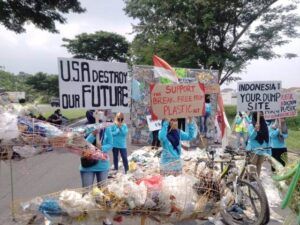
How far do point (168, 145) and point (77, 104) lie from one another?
203 centimetres

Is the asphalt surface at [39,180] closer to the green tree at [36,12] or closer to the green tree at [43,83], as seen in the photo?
the green tree at [36,12]

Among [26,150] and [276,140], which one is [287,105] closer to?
[276,140]

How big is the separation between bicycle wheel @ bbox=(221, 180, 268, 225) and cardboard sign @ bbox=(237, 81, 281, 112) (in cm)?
314

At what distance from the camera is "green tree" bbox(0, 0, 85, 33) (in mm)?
20656

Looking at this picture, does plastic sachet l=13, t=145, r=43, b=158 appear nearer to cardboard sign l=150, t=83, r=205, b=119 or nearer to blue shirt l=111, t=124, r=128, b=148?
cardboard sign l=150, t=83, r=205, b=119

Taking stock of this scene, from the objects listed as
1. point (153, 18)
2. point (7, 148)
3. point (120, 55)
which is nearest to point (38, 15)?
point (153, 18)

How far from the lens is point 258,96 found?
385 inches

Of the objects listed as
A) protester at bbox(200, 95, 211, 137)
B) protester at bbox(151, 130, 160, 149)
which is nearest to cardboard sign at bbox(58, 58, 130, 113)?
protester at bbox(151, 130, 160, 149)

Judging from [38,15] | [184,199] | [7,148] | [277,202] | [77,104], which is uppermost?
[38,15]

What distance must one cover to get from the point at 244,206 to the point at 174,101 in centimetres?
203

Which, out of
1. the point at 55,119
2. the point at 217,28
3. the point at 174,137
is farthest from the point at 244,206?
the point at 217,28

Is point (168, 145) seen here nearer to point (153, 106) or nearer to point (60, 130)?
point (153, 106)

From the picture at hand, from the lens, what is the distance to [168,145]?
25.0ft

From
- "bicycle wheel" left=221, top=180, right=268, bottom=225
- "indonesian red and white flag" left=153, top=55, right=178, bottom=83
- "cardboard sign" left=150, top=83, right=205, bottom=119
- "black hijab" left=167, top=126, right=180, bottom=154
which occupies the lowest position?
"bicycle wheel" left=221, top=180, right=268, bottom=225
